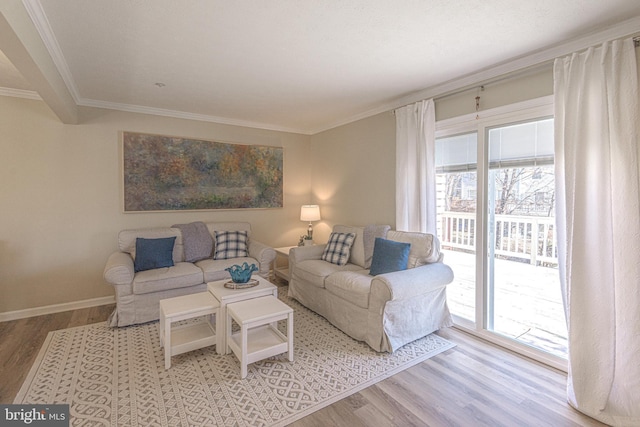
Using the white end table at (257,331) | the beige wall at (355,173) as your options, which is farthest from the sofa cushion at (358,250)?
the white end table at (257,331)

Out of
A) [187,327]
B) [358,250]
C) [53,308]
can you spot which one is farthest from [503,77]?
[53,308]

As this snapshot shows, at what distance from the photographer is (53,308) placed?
350 cm

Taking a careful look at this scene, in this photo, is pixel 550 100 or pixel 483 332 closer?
pixel 550 100

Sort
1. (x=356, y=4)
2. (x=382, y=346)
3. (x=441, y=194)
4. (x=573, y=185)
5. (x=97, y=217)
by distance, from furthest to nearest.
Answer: (x=97, y=217) < (x=441, y=194) < (x=382, y=346) < (x=573, y=185) < (x=356, y=4)

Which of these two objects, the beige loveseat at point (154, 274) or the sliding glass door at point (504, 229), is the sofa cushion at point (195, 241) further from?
the sliding glass door at point (504, 229)

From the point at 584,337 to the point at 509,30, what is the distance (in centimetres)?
217

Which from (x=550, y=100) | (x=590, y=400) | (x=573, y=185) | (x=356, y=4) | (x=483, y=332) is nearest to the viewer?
(x=356, y=4)

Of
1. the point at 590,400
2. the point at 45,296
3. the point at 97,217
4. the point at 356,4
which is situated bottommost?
the point at 590,400

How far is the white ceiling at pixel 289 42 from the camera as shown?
6.06 ft

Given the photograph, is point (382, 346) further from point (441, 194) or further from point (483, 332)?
point (441, 194)

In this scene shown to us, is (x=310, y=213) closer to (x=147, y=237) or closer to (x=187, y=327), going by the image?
(x=147, y=237)

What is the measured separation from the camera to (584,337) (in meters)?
2.07

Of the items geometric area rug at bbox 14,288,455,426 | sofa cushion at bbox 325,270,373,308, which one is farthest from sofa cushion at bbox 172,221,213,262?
sofa cushion at bbox 325,270,373,308

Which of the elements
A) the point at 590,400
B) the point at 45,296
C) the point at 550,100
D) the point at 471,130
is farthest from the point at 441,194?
the point at 45,296
